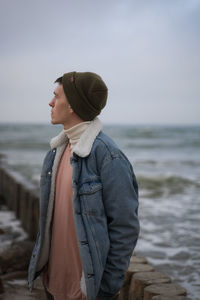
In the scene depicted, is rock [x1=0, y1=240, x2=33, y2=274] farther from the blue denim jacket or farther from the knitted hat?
the knitted hat

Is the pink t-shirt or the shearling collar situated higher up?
the shearling collar

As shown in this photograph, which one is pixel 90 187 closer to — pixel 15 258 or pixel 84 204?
pixel 84 204

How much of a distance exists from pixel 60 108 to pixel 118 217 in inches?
25.5

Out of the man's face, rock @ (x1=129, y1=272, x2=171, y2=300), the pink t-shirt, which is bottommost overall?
rock @ (x1=129, y1=272, x2=171, y2=300)

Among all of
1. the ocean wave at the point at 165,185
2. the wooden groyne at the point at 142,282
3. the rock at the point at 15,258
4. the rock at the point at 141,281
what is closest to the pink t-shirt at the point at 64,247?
the wooden groyne at the point at 142,282

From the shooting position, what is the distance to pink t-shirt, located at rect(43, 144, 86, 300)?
214cm

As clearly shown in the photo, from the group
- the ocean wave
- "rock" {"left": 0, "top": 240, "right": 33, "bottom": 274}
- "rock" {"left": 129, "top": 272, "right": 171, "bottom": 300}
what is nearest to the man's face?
"rock" {"left": 129, "top": 272, "right": 171, "bottom": 300}

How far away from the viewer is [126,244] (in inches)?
79.6

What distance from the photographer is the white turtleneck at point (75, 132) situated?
2152 mm

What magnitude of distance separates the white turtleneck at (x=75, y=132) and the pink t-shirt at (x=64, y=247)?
101mm

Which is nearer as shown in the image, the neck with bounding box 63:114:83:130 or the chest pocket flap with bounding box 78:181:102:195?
the chest pocket flap with bounding box 78:181:102:195

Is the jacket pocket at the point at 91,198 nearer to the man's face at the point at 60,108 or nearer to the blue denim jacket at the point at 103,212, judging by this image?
the blue denim jacket at the point at 103,212

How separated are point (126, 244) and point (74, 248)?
0.29 metres

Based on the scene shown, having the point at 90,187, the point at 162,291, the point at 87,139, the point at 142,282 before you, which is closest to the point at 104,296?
the point at 90,187
